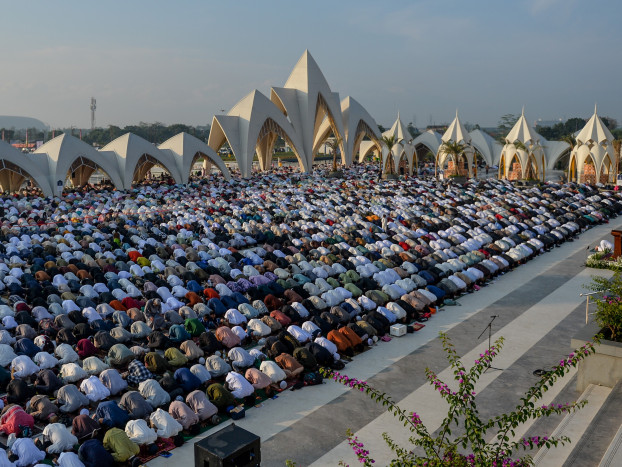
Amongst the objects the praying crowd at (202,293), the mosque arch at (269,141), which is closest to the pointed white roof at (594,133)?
the praying crowd at (202,293)

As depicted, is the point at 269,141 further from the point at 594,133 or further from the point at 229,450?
the point at 229,450

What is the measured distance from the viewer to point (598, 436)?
1052 cm

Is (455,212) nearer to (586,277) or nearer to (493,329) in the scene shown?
(586,277)

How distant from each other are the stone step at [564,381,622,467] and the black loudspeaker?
6.56 m

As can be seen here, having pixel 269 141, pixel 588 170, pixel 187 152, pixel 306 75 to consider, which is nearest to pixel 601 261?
pixel 588 170

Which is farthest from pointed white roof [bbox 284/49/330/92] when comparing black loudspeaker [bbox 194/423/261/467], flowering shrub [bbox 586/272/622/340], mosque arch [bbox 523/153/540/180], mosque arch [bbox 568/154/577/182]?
black loudspeaker [bbox 194/423/261/467]

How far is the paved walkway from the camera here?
38.9 ft

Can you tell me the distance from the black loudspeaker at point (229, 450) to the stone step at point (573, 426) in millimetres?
Result: 6555

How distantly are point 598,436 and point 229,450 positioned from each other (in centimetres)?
780

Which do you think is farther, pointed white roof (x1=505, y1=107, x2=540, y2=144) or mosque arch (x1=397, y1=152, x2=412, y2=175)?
mosque arch (x1=397, y1=152, x2=412, y2=175)

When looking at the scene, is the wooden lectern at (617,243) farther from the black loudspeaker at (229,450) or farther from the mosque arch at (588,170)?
the mosque arch at (588,170)

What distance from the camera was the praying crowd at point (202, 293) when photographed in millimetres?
12703

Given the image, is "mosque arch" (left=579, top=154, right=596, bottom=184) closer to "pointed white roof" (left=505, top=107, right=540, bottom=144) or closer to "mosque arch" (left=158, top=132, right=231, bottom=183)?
"pointed white roof" (left=505, top=107, right=540, bottom=144)

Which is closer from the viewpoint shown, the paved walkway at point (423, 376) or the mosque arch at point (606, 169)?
the paved walkway at point (423, 376)
